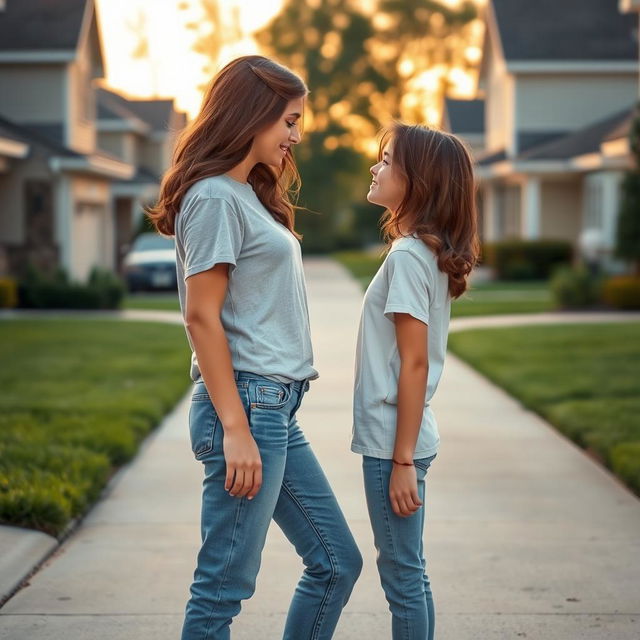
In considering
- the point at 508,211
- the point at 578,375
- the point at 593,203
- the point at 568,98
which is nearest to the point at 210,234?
the point at 578,375

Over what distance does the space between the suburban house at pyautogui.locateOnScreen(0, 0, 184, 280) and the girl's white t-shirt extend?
1845cm

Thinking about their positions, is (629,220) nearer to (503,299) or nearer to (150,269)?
(503,299)

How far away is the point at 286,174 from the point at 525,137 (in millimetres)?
29820

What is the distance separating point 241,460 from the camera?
2.92 m

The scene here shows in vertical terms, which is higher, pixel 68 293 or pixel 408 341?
pixel 408 341

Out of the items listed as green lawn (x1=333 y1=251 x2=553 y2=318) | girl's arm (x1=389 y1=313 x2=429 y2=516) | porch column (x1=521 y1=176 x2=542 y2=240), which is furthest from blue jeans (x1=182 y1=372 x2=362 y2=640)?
porch column (x1=521 y1=176 x2=542 y2=240)

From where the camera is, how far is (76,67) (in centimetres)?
2642

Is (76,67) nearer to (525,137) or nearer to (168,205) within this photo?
(525,137)

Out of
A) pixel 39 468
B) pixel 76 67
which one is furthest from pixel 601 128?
pixel 39 468

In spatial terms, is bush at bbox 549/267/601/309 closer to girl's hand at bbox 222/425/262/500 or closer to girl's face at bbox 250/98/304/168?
girl's face at bbox 250/98/304/168

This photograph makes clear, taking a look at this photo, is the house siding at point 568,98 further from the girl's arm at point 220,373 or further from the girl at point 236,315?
the girl's arm at point 220,373

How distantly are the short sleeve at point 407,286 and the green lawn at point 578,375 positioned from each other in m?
3.86

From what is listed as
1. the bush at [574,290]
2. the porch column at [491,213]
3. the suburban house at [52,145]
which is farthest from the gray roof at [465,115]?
the bush at [574,290]

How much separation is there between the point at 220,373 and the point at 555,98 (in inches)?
1206
